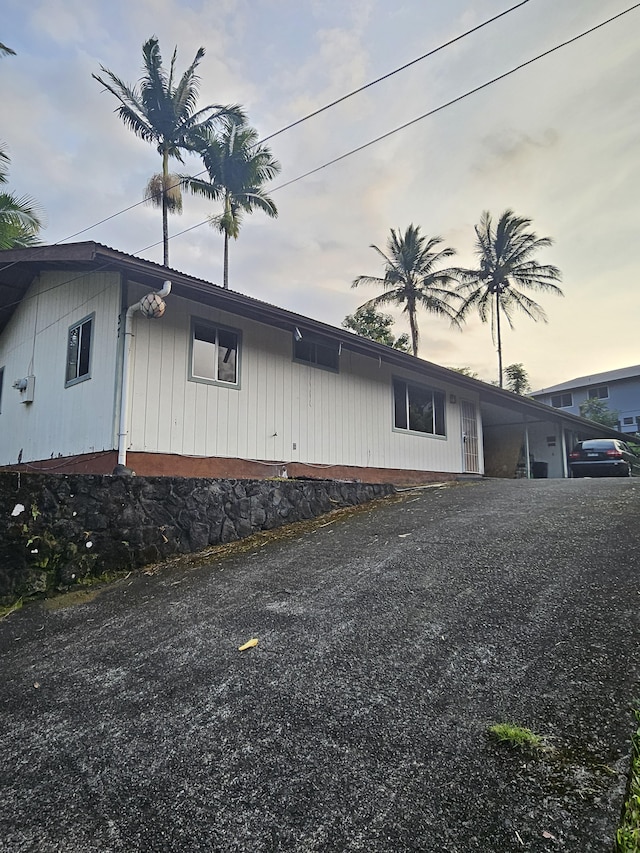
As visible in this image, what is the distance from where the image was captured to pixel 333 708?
2420 mm

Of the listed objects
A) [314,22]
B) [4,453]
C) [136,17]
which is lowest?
[4,453]

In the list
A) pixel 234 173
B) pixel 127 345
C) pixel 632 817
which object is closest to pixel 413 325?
pixel 234 173

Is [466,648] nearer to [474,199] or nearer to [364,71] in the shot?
[364,71]

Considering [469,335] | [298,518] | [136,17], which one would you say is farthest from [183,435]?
[469,335]

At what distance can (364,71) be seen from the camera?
260 inches

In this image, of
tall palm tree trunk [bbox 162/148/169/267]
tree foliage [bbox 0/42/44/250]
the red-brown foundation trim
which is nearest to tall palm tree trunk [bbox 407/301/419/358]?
tall palm tree trunk [bbox 162/148/169/267]

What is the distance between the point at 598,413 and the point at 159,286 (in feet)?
95.6

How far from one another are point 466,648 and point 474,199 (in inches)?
419

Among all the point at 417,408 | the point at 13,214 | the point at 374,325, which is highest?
the point at 374,325

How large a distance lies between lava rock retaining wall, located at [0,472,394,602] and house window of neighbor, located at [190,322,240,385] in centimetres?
200

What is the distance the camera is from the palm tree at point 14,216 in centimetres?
1287

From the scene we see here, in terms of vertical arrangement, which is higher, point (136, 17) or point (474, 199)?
point (136, 17)

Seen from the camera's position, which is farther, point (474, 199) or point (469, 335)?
point (469, 335)

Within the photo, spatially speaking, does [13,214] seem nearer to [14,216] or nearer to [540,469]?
[14,216]
